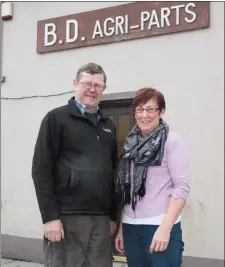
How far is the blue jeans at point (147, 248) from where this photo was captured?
230 centimetres

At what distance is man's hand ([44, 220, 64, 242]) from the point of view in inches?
95.0

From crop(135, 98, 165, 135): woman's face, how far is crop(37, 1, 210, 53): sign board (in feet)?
7.92

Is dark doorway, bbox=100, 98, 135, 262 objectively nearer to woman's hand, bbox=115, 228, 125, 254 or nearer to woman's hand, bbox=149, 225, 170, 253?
woman's hand, bbox=115, 228, 125, 254

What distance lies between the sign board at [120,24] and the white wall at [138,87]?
0.08m

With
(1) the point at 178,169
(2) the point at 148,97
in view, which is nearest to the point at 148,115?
(2) the point at 148,97

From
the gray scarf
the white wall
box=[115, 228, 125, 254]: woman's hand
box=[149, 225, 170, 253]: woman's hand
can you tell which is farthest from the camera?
the white wall

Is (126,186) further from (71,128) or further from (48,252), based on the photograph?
(48,252)

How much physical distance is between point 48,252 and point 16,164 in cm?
326

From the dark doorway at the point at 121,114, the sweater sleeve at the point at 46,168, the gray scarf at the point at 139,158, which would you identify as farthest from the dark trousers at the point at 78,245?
the dark doorway at the point at 121,114

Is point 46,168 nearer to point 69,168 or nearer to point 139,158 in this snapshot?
point 69,168

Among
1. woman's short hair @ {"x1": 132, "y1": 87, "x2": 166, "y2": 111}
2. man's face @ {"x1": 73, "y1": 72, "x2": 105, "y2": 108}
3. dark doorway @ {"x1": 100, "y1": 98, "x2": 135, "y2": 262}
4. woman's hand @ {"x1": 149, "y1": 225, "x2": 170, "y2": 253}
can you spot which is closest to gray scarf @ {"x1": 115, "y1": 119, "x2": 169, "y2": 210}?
woman's short hair @ {"x1": 132, "y1": 87, "x2": 166, "y2": 111}

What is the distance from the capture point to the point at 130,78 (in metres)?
4.92

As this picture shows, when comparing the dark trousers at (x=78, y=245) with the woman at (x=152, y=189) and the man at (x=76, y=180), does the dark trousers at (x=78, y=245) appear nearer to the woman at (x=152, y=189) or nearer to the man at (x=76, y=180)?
the man at (x=76, y=180)

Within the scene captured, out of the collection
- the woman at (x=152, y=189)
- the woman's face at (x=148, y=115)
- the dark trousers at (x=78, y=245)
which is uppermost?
the woman's face at (x=148, y=115)
